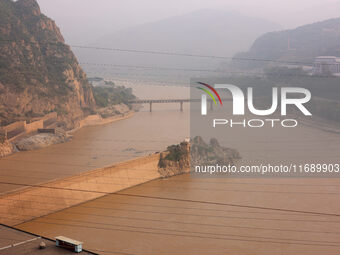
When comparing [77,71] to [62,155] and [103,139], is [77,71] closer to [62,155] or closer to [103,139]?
[103,139]

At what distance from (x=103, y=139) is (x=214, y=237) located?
6.45 meters

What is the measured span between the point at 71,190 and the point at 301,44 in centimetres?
1974

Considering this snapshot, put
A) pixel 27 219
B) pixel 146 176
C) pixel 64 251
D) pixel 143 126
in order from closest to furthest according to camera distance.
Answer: pixel 64 251, pixel 27 219, pixel 146 176, pixel 143 126

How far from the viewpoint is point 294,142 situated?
393 inches

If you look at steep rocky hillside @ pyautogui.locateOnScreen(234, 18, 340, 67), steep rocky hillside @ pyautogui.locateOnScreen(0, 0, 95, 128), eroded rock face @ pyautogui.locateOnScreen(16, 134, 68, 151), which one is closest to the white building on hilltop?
steep rocky hillside @ pyautogui.locateOnScreen(234, 18, 340, 67)

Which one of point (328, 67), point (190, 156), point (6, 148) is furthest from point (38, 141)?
point (328, 67)

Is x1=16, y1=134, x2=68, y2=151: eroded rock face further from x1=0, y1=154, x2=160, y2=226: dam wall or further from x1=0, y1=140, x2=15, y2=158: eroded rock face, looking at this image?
x1=0, y1=154, x2=160, y2=226: dam wall

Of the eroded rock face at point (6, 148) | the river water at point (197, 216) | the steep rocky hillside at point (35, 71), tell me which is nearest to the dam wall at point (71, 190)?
the river water at point (197, 216)

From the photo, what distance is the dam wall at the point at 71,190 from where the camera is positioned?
4875 mm

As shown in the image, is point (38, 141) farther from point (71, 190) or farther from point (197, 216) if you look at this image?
point (197, 216)

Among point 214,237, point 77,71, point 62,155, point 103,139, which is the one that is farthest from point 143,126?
point 214,237

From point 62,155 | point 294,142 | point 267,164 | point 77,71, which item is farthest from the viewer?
point 77,71

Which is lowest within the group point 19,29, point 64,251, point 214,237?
point 214,237

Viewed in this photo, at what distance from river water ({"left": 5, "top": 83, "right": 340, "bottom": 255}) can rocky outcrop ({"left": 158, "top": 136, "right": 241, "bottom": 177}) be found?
0.22 m
